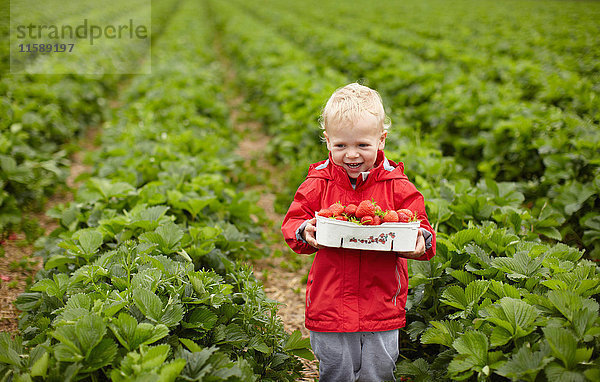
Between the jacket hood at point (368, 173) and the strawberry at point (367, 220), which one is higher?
the jacket hood at point (368, 173)

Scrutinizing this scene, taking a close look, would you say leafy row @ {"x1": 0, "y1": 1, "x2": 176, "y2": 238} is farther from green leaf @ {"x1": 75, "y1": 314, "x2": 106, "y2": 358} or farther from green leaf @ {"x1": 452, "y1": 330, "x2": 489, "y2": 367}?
green leaf @ {"x1": 452, "y1": 330, "x2": 489, "y2": 367}

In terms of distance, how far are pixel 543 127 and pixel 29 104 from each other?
593 cm

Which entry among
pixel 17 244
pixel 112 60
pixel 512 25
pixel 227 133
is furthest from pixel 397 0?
pixel 17 244

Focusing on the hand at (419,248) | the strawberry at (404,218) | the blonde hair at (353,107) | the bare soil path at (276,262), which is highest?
the blonde hair at (353,107)

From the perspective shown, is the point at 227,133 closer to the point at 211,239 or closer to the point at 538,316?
the point at 211,239

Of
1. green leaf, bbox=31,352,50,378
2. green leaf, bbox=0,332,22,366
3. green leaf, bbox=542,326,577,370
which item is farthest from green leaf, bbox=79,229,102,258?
green leaf, bbox=542,326,577,370

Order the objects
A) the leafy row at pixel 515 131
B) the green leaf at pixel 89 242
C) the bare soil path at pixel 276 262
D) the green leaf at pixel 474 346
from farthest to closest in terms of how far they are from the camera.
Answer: the leafy row at pixel 515 131
the bare soil path at pixel 276 262
the green leaf at pixel 89 242
the green leaf at pixel 474 346

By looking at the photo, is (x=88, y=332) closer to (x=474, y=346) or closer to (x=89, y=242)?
(x=89, y=242)

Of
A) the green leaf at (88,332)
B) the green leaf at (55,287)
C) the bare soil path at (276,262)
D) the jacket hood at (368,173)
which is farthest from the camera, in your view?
the bare soil path at (276,262)

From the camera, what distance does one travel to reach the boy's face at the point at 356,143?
199 centimetres

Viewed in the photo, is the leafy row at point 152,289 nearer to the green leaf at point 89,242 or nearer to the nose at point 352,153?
the green leaf at point 89,242

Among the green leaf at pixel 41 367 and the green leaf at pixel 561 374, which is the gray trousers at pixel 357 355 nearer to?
the green leaf at pixel 561 374

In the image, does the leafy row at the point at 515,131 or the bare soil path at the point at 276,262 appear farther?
the leafy row at the point at 515,131

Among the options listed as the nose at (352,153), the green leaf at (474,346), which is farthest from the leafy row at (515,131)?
the nose at (352,153)
